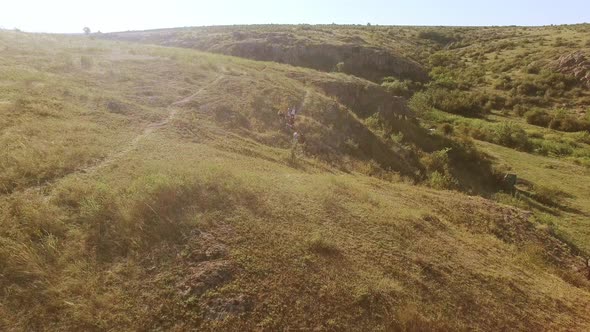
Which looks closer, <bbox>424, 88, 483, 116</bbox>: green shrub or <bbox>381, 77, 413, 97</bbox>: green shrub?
<bbox>381, 77, 413, 97</bbox>: green shrub

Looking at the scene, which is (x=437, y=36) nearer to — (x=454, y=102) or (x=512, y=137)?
(x=454, y=102)

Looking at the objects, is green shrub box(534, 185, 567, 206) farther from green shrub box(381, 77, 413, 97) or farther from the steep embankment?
the steep embankment

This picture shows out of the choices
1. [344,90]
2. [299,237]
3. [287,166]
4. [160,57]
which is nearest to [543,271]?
[299,237]

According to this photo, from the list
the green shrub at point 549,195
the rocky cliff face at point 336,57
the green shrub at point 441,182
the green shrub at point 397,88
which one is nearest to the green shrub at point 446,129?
the green shrub at point 397,88

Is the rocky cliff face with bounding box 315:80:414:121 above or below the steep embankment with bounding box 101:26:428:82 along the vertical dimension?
below

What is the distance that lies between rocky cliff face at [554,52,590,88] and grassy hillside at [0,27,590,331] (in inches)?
1015

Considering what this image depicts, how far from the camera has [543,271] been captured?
29.7 ft

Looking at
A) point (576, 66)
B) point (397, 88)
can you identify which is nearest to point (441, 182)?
→ point (397, 88)

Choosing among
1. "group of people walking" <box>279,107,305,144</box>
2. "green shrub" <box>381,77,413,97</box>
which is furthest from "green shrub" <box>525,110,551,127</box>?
"group of people walking" <box>279,107,305,144</box>

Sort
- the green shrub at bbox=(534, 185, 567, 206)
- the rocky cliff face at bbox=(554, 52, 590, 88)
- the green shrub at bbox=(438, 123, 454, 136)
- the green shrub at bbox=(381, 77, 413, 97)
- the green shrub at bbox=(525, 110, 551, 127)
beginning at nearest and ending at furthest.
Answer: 1. the green shrub at bbox=(534, 185, 567, 206)
2. the green shrub at bbox=(438, 123, 454, 136)
3. the green shrub at bbox=(525, 110, 551, 127)
4. the green shrub at bbox=(381, 77, 413, 97)
5. the rocky cliff face at bbox=(554, 52, 590, 88)

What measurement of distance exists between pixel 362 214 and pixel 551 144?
21172 millimetres

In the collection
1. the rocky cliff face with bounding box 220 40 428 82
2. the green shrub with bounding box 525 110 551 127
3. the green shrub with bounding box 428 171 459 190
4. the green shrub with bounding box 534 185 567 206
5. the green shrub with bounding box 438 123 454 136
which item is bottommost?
the green shrub with bounding box 534 185 567 206

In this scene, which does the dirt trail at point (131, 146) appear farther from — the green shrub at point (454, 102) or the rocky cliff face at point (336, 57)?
the green shrub at point (454, 102)

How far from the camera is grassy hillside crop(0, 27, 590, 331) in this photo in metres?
5.44
